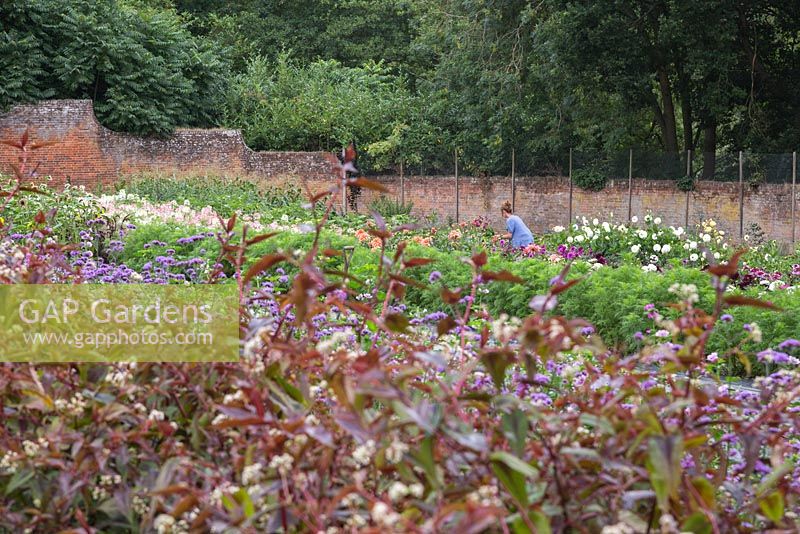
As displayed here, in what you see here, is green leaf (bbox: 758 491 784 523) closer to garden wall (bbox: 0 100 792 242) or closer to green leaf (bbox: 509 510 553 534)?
green leaf (bbox: 509 510 553 534)

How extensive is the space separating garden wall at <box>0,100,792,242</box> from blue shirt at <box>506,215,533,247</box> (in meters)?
8.39

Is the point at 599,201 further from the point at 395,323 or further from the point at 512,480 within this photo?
the point at 512,480

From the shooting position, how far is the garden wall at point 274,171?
2075 cm

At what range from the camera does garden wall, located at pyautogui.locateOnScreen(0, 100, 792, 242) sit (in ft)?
68.1

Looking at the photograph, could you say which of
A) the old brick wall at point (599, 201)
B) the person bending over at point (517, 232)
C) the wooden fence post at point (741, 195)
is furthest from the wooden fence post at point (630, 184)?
the person bending over at point (517, 232)

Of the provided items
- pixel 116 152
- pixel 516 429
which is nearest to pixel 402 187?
pixel 116 152

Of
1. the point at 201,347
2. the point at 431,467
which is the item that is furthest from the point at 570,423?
the point at 201,347

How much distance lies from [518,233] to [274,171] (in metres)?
11.0

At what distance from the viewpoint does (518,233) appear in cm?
1228

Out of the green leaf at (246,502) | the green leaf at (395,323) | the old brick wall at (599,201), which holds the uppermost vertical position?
the green leaf at (395,323)

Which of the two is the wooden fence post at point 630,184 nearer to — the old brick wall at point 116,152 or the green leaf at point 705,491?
the old brick wall at point 116,152

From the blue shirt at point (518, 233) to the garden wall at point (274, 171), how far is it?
839 cm

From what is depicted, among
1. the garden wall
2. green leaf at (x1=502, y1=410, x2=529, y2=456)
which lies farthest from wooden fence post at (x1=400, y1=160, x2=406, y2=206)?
green leaf at (x1=502, y1=410, x2=529, y2=456)

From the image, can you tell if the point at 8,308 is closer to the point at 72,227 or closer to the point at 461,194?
the point at 72,227
